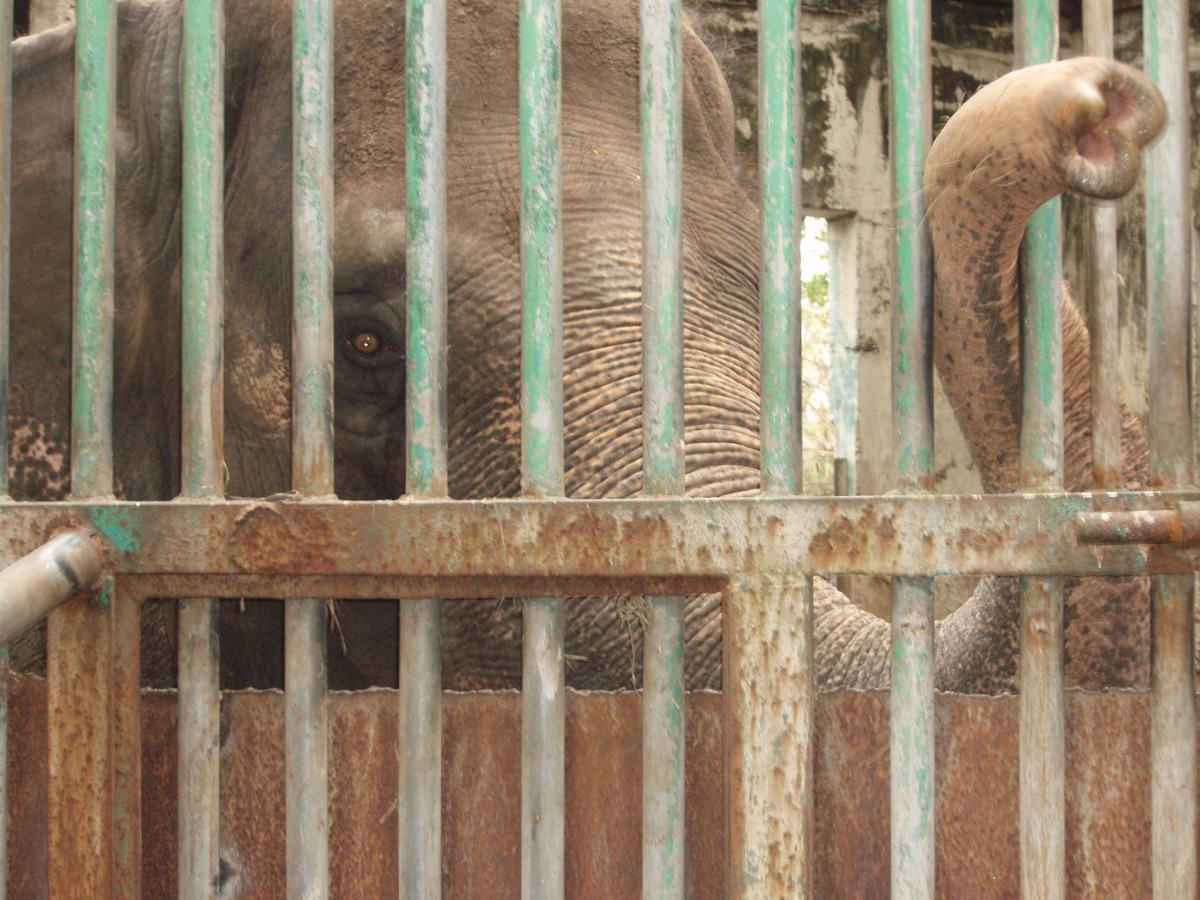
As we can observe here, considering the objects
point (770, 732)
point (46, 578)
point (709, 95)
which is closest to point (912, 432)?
point (770, 732)

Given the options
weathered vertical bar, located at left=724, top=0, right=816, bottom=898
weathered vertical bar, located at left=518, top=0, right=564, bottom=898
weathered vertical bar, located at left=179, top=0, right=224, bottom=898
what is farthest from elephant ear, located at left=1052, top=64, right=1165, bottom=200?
weathered vertical bar, located at left=179, top=0, right=224, bottom=898

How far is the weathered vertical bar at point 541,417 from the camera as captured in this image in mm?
1317

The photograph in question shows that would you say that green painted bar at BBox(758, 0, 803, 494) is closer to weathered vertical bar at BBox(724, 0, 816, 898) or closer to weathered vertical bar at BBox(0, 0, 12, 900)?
weathered vertical bar at BBox(724, 0, 816, 898)

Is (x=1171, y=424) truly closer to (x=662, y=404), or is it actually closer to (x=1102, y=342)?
(x=1102, y=342)

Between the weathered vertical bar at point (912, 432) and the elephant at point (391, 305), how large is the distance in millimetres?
370

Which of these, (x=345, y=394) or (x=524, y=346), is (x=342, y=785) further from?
(x=345, y=394)

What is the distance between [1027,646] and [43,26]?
3.21 metres

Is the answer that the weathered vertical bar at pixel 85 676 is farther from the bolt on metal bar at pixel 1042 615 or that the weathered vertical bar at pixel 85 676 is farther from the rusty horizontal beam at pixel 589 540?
the bolt on metal bar at pixel 1042 615

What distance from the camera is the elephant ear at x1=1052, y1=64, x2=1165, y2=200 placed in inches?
41.9

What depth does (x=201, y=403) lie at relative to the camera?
1.37 meters

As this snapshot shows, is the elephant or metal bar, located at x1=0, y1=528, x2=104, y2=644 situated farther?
the elephant

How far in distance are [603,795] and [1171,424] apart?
660 millimetres

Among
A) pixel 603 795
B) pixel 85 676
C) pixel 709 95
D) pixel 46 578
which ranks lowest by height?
pixel 603 795

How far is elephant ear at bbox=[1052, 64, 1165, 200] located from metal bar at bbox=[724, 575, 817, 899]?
43 cm
